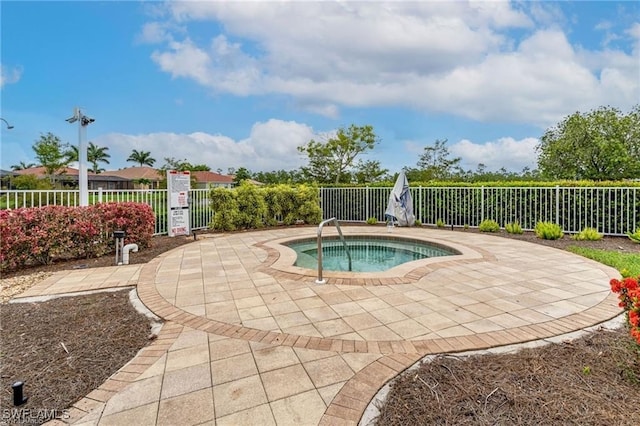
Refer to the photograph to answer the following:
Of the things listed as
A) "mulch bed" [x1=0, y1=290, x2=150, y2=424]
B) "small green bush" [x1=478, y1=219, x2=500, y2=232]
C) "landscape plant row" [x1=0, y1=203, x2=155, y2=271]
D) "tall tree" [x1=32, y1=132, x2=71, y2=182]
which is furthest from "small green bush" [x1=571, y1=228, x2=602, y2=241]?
"tall tree" [x1=32, y1=132, x2=71, y2=182]

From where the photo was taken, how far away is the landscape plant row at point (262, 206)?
433 inches

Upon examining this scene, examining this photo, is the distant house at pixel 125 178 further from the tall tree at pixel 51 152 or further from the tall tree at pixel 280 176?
the tall tree at pixel 280 176

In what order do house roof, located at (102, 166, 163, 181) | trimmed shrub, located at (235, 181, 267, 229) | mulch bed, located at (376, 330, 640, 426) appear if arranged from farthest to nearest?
house roof, located at (102, 166, 163, 181) → trimmed shrub, located at (235, 181, 267, 229) → mulch bed, located at (376, 330, 640, 426)

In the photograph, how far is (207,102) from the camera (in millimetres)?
15078

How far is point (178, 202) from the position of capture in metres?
9.83

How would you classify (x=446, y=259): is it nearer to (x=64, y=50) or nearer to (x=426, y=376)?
(x=426, y=376)

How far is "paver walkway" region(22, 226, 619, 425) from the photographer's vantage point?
206 centimetres

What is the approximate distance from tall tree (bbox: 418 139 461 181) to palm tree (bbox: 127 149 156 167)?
51727 millimetres

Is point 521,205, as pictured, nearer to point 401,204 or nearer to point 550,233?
point 550,233

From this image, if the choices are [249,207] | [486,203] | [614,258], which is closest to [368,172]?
[486,203]

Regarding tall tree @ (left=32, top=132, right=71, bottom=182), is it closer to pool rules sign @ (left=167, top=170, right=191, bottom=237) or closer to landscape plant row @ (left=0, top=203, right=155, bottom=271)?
pool rules sign @ (left=167, top=170, right=191, bottom=237)

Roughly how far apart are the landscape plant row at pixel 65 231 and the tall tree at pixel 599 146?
18.5 metres

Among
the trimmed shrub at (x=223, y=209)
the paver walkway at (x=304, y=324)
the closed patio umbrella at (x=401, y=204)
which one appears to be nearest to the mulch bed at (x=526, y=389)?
the paver walkway at (x=304, y=324)

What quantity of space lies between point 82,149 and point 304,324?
7767 millimetres
